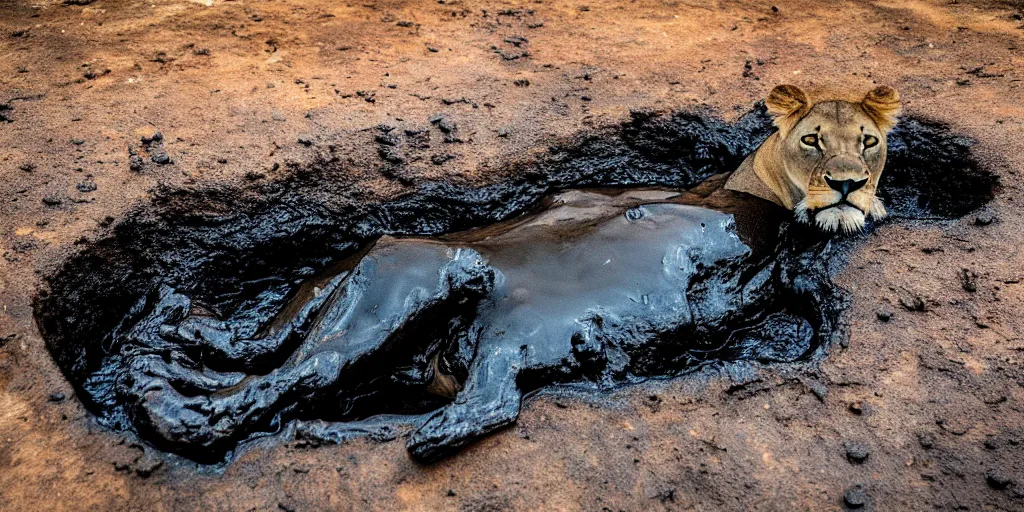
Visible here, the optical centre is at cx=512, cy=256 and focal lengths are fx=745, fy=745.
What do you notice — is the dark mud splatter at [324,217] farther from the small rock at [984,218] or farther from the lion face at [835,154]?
the lion face at [835,154]

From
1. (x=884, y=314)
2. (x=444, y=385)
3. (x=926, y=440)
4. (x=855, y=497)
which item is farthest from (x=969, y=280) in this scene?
(x=444, y=385)

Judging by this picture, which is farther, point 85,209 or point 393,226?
point 393,226

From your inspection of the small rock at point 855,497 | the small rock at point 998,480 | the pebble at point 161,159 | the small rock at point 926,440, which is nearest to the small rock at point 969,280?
the small rock at point 926,440

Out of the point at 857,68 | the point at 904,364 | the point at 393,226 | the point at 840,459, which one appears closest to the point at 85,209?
the point at 393,226

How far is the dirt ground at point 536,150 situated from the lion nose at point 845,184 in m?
0.42

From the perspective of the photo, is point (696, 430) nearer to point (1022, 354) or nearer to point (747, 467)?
point (747, 467)

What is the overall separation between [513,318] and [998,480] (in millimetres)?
2113

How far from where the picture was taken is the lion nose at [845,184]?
407cm

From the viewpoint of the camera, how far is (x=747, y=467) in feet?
10.1

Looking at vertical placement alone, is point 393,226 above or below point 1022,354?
below

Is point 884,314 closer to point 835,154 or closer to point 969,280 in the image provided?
point 969,280

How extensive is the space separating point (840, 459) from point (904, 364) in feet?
2.45

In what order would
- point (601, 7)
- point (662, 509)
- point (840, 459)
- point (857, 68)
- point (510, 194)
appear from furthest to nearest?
1. point (601, 7)
2. point (857, 68)
3. point (510, 194)
4. point (840, 459)
5. point (662, 509)

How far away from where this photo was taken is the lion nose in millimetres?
4074
